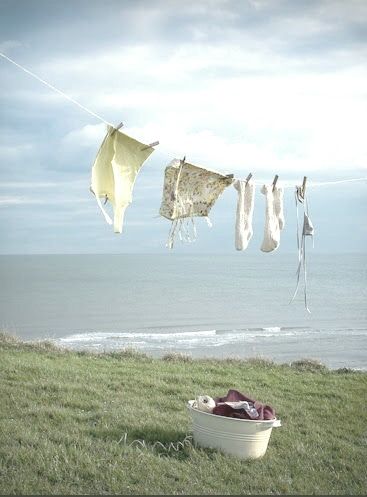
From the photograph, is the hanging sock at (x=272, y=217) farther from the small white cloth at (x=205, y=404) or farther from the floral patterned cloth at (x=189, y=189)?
the small white cloth at (x=205, y=404)

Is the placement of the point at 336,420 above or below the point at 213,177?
below

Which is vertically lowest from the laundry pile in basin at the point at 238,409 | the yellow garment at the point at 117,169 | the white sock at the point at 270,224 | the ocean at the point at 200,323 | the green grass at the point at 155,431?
the ocean at the point at 200,323

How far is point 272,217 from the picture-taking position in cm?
775

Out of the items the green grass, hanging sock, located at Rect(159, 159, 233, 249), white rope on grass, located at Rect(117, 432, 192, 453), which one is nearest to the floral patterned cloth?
hanging sock, located at Rect(159, 159, 233, 249)

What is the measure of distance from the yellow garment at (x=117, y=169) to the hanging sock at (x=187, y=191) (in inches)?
18.1

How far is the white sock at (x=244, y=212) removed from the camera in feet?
25.0

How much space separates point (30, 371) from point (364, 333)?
27.9 metres

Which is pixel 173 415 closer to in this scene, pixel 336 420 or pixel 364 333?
pixel 336 420

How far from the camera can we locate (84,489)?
19.0ft

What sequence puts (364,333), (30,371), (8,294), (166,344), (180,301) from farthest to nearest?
(8,294) → (180,301) → (364,333) → (166,344) → (30,371)

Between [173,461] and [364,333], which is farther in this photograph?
[364,333]

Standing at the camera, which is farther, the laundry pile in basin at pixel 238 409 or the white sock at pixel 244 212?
the white sock at pixel 244 212

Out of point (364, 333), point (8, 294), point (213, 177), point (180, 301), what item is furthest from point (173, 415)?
point (8, 294)

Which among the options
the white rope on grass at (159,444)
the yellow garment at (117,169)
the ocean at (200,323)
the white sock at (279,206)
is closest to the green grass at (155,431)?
the white rope on grass at (159,444)
